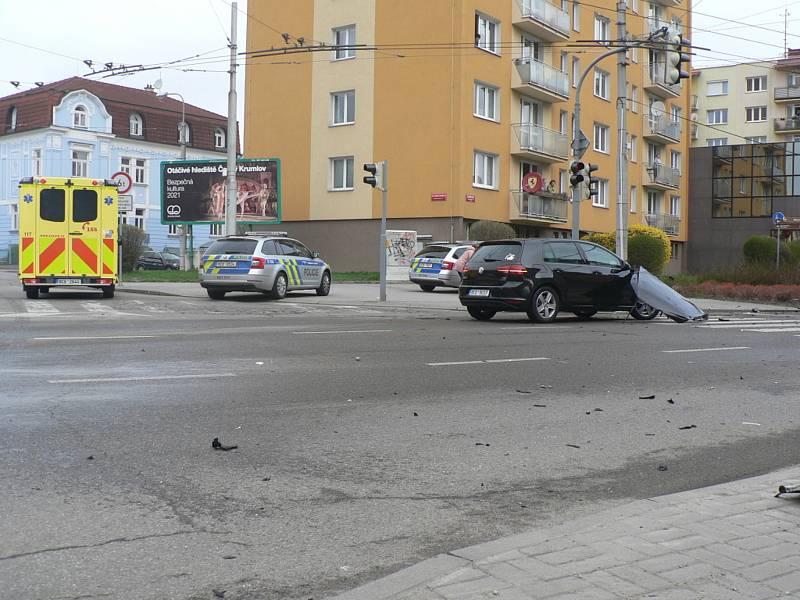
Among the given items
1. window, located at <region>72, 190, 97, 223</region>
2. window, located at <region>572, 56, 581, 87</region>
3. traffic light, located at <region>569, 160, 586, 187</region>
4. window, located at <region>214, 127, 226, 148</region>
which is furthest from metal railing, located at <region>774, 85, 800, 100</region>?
window, located at <region>72, 190, 97, 223</region>

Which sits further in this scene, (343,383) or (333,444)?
(343,383)

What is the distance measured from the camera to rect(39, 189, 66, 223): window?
22391 millimetres

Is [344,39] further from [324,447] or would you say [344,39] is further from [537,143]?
[324,447]

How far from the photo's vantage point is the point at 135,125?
227 feet

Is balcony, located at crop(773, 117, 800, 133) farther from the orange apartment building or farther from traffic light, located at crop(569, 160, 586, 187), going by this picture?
traffic light, located at crop(569, 160, 586, 187)

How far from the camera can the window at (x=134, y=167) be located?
68.5 meters

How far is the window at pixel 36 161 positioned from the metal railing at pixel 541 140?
36695 millimetres

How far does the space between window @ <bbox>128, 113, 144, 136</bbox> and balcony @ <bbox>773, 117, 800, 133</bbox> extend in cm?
5385

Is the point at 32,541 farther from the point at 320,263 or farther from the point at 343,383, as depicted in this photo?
the point at 320,263

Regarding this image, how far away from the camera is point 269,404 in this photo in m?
7.61

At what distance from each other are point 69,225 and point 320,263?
663cm

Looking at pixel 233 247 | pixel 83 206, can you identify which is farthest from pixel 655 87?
pixel 83 206

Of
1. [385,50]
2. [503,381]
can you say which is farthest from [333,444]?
[385,50]

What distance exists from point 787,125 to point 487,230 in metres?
56.5
